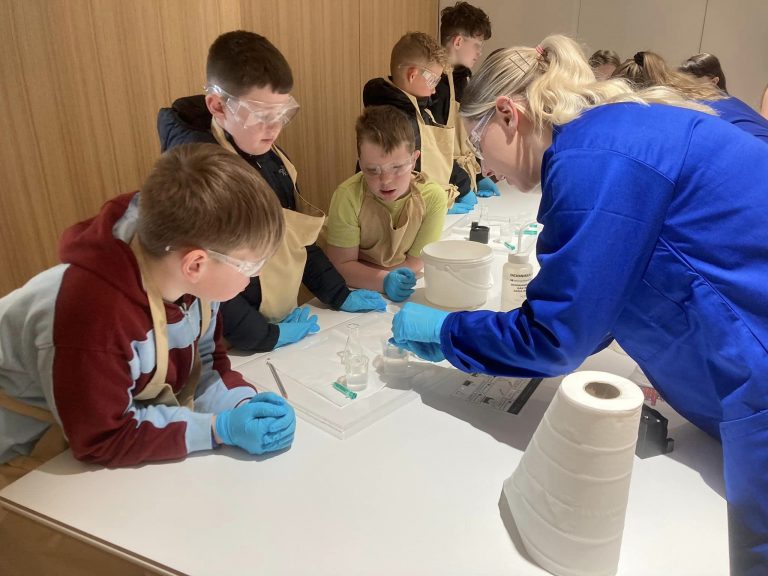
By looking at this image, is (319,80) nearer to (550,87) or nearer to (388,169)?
(388,169)

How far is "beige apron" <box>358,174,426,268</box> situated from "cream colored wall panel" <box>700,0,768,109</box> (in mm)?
2951

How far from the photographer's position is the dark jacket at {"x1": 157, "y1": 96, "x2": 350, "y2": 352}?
1.23m

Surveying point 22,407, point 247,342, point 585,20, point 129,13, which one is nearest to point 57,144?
point 129,13

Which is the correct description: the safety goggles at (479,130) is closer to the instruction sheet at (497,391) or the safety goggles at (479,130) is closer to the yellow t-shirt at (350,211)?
the instruction sheet at (497,391)

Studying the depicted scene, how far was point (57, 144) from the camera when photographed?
5.49ft

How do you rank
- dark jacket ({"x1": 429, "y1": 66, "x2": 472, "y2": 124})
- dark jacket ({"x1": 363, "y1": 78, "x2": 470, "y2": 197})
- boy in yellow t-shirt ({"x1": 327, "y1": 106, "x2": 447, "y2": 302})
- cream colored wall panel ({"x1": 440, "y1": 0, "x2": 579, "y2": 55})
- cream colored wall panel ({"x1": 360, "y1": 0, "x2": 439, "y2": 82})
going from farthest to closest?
cream colored wall panel ({"x1": 440, "y1": 0, "x2": 579, "y2": 55}) → cream colored wall panel ({"x1": 360, "y1": 0, "x2": 439, "y2": 82}) → dark jacket ({"x1": 429, "y1": 66, "x2": 472, "y2": 124}) → dark jacket ({"x1": 363, "y1": 78, "x2": 470, "y2": 197}) → boy in yellow t-shirt ({"x1": 327, "y1": 106, "x2": 447, "y2": 302})

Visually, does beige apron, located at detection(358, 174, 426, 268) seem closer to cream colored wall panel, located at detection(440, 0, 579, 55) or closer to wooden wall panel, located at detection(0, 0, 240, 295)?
wooden wall panel, located at detection(0, 0, 240, 295)

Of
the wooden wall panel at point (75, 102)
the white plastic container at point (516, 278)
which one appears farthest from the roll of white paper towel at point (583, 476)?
the wooden wall panel at point (75, 102)

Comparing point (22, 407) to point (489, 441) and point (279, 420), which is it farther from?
point (489, 441)

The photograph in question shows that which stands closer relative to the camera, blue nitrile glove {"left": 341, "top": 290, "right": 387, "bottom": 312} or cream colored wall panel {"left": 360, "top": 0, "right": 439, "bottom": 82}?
blue nitrile glove {"left": 341, "top": 290, "right": 387, "bottom": 312}

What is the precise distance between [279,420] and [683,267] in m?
0.63

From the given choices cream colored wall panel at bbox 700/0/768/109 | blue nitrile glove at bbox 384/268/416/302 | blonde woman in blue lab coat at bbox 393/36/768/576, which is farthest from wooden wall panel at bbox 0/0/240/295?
cream colored wall panel at bbox 700/0/768/109

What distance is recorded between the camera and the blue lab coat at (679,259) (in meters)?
0.77

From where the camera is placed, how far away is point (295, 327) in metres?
1.31
